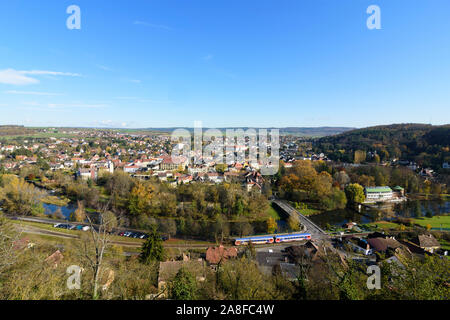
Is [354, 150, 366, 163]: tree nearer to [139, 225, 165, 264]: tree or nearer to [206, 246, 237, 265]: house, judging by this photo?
[206, 246, 237, 265]: house

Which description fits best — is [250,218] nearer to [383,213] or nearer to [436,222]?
[383,213]

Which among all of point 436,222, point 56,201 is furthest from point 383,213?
point 56,201

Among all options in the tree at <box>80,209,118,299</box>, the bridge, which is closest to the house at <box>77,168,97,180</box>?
the bridge

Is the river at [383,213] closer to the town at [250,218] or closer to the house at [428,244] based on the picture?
the town at [250,218]

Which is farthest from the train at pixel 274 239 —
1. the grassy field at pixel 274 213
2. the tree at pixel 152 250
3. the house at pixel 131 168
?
the house at pixel 131 168
